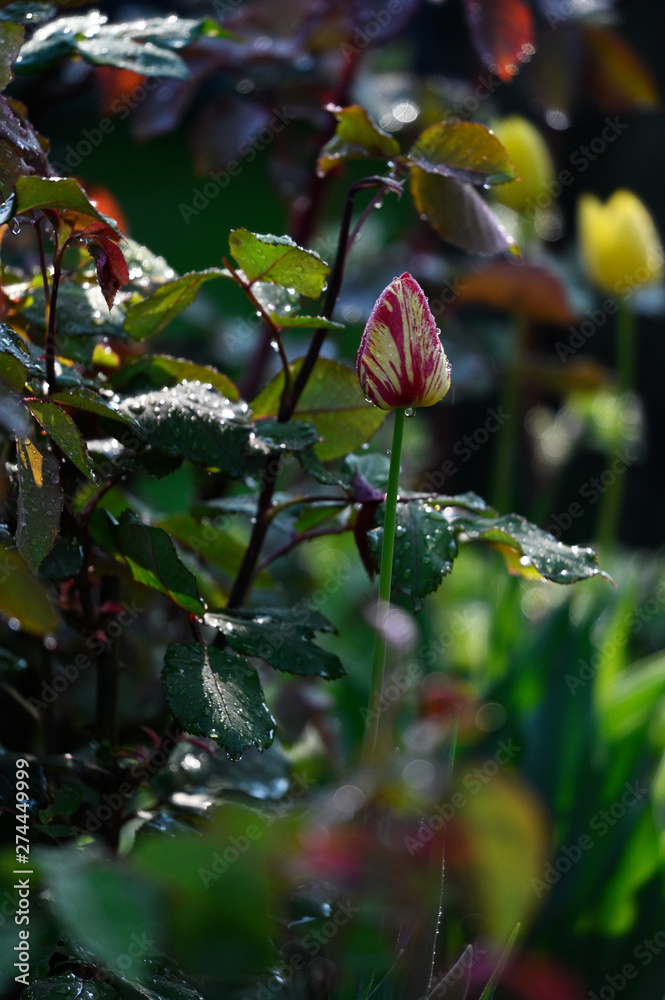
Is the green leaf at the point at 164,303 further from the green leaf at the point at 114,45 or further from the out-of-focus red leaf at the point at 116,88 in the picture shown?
the out-of-focus red leaf at the point at 116,88

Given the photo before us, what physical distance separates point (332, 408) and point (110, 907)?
1.18 feet

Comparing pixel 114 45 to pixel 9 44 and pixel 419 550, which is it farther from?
pixel 419 550

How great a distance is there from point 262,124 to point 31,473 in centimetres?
78

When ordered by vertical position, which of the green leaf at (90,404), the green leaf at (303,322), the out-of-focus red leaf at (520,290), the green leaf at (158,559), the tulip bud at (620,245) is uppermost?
the green leaf at (303,322)

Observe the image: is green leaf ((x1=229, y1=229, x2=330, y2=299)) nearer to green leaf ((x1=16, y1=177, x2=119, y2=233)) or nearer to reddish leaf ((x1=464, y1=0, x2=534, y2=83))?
green leaf ((x1=16, y1=177, x2=119, y2=233))

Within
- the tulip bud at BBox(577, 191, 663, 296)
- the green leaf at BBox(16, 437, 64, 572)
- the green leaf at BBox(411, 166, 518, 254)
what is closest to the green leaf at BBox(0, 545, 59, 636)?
the green leaf at BBox(16, 437, 64, 572)

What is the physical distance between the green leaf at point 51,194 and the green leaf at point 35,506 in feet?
0.35

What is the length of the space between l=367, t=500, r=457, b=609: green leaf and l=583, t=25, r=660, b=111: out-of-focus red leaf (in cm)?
103

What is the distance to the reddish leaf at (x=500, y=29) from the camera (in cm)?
79

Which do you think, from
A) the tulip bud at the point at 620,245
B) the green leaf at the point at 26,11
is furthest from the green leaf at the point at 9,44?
the tulip bud at the point at 620,245

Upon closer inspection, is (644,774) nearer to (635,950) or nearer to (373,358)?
(635,950)

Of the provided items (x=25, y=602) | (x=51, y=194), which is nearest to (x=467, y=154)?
(x=51, y=194)

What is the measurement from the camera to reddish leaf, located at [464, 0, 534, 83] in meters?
0.79

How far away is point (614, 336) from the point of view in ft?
10.3
